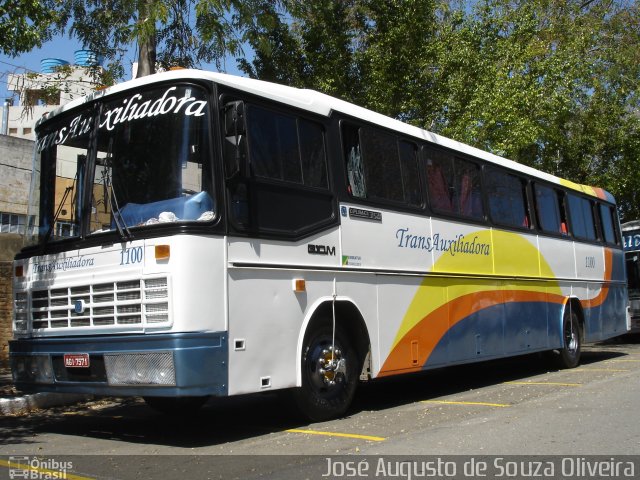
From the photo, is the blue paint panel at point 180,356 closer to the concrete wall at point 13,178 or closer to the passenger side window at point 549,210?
the passenger side window at point 549,210

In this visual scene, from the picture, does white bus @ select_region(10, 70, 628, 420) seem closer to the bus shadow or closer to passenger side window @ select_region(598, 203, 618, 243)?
the bus shadow

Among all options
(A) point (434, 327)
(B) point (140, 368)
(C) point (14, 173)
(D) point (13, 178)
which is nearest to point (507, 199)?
(A) point (434, 327)

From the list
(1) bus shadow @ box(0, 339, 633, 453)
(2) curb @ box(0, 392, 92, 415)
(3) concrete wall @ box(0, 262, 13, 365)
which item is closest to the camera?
(1) bus shadow @ box(0, 339, 633, 453)

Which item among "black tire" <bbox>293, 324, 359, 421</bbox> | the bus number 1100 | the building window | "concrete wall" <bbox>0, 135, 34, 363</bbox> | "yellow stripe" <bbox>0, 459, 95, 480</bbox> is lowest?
"yellow stripe" <bbox>0, 459, 95, 480</bbox>

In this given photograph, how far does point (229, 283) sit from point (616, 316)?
38.4ft

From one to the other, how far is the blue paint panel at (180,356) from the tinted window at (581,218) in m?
9.65

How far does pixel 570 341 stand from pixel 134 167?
382 inches

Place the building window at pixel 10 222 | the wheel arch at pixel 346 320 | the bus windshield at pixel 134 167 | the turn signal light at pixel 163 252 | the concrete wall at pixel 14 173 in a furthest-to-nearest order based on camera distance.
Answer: the building window at pixel 10 222, the concrete wall at pixel 14 173, the wheel arch at pixel 346 320, the bus windshield at pixel 134 167, the turn signal light at pixel 163 252

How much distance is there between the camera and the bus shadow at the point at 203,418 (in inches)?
288

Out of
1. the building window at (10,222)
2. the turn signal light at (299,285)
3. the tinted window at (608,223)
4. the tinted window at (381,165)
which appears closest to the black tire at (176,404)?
the turn signal light at (299,285)

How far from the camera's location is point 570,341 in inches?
527

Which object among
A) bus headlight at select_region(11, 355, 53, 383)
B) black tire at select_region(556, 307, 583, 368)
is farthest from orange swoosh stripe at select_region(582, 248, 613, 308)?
bus headlight at select_region(11, 355, 53, 383)

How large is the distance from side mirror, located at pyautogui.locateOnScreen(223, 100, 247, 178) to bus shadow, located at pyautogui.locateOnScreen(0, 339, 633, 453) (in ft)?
Answer: 8.76

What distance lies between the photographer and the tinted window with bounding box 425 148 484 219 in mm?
9734
